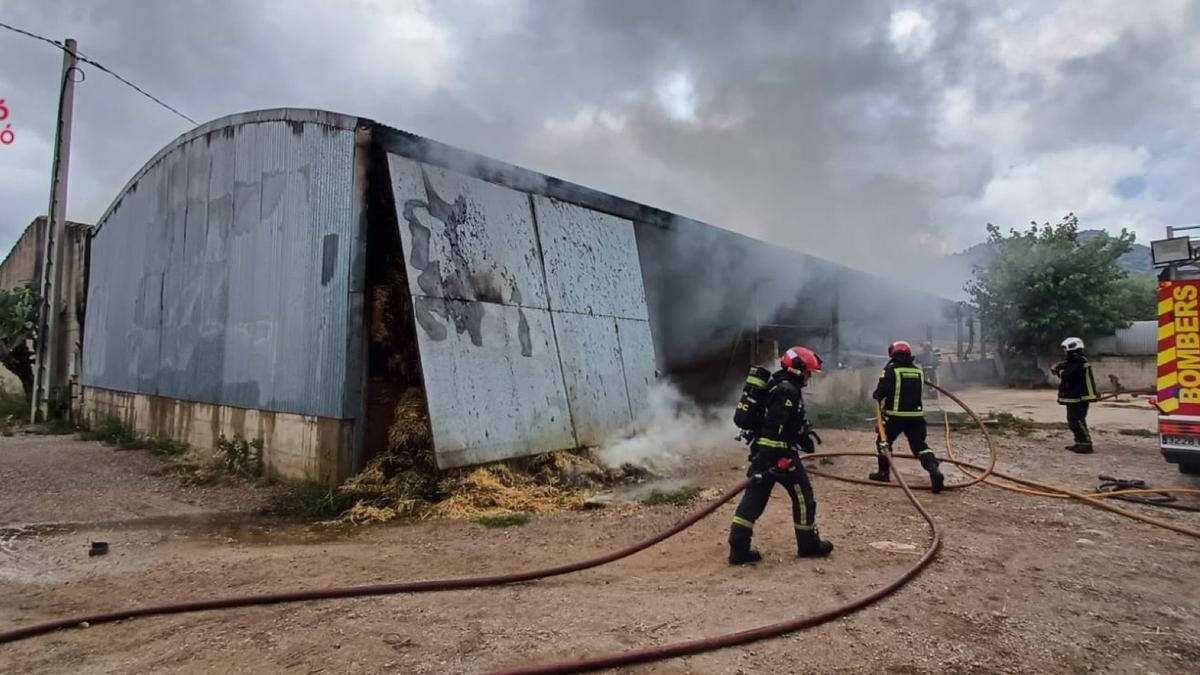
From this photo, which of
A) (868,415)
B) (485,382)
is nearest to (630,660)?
(485,382)

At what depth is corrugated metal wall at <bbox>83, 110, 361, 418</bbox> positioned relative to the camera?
664 cm

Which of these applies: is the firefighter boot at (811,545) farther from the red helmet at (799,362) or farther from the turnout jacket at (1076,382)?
the turnout jacket at (1076,382)

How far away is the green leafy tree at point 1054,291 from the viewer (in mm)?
21688

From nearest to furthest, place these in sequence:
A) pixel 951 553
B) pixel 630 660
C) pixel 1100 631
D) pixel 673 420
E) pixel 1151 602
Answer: pixel 630 660 < pixel 1100 631 < pixel 1151 602 < pixel 951 553 < pixel 673 420

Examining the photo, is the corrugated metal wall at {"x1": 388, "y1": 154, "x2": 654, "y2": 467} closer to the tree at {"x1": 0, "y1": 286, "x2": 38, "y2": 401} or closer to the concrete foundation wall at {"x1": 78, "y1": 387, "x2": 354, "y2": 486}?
the concrete foundation wall at {"x1": 78, "y1": 387, "x2": 354, "y2": 486}

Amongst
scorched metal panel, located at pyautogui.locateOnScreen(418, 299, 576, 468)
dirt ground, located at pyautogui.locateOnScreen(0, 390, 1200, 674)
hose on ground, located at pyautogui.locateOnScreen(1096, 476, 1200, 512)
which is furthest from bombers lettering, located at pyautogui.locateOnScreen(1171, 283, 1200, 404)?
scorched metal panel, located at pyautogui.locateOnScreen(418, 299, 576, 468)

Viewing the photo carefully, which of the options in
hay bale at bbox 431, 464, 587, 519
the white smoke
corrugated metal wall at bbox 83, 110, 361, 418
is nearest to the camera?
hay bale at bbox 431, 464, 587, 519

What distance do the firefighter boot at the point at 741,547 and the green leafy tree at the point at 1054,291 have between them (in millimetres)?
22367

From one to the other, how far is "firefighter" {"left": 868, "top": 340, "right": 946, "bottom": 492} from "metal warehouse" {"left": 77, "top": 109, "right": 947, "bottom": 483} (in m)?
3.19

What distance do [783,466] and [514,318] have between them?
151 inches

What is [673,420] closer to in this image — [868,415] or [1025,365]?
[868,415]

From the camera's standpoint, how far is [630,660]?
2756 mm

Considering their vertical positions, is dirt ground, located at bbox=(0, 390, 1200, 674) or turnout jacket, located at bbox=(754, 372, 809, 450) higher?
turnout jacket, located at bbox=(754, 372, 809, 450)

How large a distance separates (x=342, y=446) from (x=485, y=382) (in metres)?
1.51
